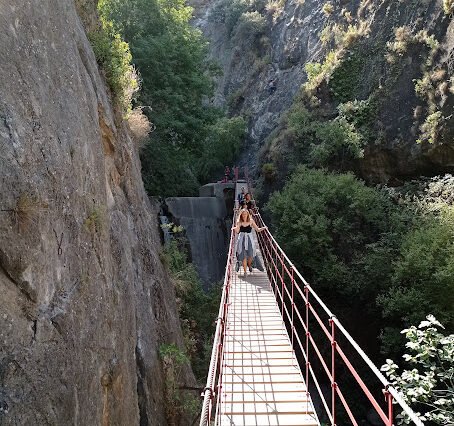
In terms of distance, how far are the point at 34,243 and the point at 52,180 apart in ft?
2.53

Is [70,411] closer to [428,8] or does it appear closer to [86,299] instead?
[86,299]

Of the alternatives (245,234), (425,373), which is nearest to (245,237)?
(245,234)

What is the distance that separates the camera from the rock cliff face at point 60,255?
3146mm

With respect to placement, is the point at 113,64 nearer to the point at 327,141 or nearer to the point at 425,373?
the point at 425,373

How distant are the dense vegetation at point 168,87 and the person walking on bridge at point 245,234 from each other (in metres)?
8.32

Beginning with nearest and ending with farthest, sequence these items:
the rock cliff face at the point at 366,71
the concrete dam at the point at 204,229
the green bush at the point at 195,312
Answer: the green bush at the point at 195,312 < the rock cliff face at the point at 366,71 < the concrete dam at the point at 204,229

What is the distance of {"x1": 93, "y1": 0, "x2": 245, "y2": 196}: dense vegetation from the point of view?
16938 mm

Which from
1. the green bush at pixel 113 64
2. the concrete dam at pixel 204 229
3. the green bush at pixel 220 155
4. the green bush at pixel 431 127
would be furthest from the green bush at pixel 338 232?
the green bush at pixel 220 155

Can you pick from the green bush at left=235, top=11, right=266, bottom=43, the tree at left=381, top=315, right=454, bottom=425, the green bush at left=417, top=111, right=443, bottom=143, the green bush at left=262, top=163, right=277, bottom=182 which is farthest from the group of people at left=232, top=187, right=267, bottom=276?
the green bush at left=235, top=11, right=266, bottom=43

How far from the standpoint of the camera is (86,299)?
14.1 feet

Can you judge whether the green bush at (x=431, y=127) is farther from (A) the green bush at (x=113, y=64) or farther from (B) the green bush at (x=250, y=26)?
(B) the green bush at (x=250, y=26)

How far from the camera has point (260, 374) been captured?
200 inches

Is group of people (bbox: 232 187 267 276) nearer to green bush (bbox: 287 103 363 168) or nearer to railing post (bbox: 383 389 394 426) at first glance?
railing post (bbox: 383 389 394 426)

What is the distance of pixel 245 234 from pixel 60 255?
534cm
